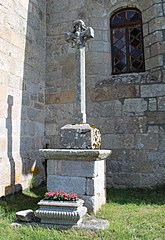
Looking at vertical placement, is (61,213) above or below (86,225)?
above

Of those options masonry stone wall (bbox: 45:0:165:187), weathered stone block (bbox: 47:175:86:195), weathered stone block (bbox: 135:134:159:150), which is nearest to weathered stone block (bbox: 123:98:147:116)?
masonry stone wall (bbox: 45:0:165:187)

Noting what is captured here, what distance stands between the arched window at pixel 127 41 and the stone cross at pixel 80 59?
5.46ft

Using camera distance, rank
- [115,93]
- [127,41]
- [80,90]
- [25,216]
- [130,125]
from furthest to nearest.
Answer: [127,41], [115,93], [130,125], [80,90], [25,216]

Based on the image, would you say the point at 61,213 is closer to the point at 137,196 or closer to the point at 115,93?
the point at 137,196

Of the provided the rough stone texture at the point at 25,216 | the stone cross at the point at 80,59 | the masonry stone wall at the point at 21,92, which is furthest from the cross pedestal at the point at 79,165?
the masonry stone wall at the point at 21,92

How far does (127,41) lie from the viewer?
18.7 feet

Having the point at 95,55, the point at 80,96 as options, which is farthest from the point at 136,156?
the point at 95,55

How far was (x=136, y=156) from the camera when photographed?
5.09 metres

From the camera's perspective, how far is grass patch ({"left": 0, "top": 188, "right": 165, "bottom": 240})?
2.76 m

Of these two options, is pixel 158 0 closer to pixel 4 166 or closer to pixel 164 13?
pixel 164 13

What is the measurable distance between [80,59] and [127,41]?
194cm

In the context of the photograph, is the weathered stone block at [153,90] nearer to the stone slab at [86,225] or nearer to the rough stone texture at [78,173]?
the rough stone texture at [78,173]

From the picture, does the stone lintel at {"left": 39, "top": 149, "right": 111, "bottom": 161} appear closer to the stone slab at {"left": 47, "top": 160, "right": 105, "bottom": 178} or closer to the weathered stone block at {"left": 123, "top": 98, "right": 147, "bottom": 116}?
the stone slab at {"left": 47, "top": 160, "right": 105, "bottom": 178}

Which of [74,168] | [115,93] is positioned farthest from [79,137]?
[115,93]
